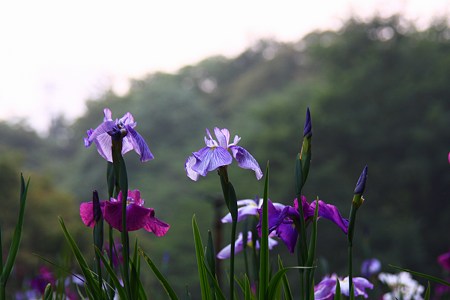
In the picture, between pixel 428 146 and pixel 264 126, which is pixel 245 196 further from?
pixel 428 146

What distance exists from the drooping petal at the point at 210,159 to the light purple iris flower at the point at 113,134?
8 centimetres

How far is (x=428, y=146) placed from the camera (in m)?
14.9

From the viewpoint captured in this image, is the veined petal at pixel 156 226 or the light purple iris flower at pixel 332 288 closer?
the veined petal at pixel 156 226

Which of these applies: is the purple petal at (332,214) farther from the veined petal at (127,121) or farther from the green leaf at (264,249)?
the veined petal at (127,121)

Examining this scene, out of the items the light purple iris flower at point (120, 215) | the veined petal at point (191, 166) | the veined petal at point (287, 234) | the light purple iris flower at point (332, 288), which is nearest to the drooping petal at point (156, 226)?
the light purple iris flower at point (120, 215)

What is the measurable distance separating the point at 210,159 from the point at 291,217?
19 cm

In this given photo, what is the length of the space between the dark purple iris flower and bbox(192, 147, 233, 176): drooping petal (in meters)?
0.12

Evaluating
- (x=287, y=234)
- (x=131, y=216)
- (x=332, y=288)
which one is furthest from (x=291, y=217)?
(x=332, y=288)

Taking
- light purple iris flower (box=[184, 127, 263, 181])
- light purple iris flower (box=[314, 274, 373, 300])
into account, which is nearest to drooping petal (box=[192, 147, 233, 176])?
light purple iris flower (box=[184, 127, 263, 181])

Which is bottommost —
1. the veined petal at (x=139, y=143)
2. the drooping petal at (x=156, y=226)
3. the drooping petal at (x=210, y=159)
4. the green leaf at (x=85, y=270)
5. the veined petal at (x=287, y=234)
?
the green leaf at (x=85, y=270)

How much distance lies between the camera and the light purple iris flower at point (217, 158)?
3.68 feet

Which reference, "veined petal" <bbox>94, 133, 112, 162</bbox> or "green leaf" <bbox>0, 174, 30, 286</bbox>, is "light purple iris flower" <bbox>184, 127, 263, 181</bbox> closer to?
"veined petal" <bbox>94, 133, 112, 162</bbox>

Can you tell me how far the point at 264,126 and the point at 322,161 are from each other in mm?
2256

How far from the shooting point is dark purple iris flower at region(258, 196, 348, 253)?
1181 mm
